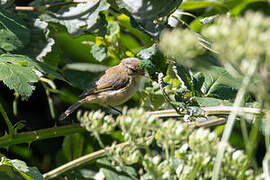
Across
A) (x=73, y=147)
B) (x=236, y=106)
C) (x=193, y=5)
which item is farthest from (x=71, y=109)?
(x=236, y=106)

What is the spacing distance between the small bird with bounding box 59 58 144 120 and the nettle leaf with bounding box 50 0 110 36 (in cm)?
85

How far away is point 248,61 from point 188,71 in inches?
58.1

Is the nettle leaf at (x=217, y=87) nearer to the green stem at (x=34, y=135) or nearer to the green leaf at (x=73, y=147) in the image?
the green stem at (x=34, y=135)

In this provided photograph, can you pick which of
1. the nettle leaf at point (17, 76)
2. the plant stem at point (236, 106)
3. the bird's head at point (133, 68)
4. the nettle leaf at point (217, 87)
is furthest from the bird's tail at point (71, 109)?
the plant stem at point (236, 106)

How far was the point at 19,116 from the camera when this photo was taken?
3.88 metres

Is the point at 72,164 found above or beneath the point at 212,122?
beneath

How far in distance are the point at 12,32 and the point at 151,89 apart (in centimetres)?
106

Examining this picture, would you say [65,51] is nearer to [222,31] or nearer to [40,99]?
[40,99]

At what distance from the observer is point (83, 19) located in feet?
9.37

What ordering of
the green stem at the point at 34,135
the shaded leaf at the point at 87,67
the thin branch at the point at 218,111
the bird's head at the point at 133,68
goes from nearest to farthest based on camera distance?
the thin branch at the point at 218,111, the green stem at the point at 34,135, the shaded leaf at the point at 87,67, the bird's head at the point at 133,68

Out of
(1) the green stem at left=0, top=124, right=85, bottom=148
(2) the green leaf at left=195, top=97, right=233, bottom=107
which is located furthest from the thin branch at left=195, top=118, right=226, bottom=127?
(1) the green stem at left=0, top=124, right=85, bottom=148

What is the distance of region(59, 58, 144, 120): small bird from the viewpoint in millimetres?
3830

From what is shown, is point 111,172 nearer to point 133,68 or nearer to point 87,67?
point 87,67

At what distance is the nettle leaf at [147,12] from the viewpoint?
242 cm
